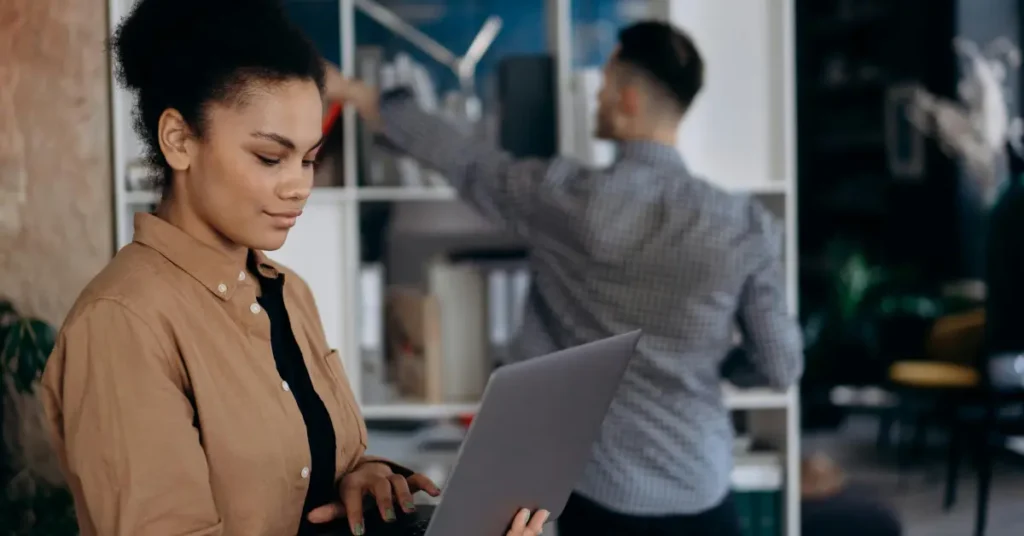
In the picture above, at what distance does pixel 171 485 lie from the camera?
1047 millimetres

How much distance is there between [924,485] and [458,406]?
59.9 inches

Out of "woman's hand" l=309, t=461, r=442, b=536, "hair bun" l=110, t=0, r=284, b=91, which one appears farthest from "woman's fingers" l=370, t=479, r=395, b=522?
"hair bun" l=110, t=0, r=284, b=91

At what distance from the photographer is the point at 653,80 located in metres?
2.18

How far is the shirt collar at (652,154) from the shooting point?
→ 214 cm

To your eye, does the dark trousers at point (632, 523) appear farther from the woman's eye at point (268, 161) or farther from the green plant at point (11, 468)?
the woman's eye at point (268, 161)

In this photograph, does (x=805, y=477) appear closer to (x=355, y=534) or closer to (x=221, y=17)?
(x=355, y=534)

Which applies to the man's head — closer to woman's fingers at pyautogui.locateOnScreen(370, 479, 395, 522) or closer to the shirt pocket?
the shirt pocket

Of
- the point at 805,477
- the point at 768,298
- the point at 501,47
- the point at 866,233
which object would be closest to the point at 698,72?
the point at 768,298

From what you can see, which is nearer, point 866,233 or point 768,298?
point 768,298

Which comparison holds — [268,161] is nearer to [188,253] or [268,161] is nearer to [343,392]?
[188,253]

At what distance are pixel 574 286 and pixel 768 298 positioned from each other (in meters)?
0.41

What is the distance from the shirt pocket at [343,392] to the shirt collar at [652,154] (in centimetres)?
94

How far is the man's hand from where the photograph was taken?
2.24 meters

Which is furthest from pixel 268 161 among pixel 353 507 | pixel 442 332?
pixel 442 332
